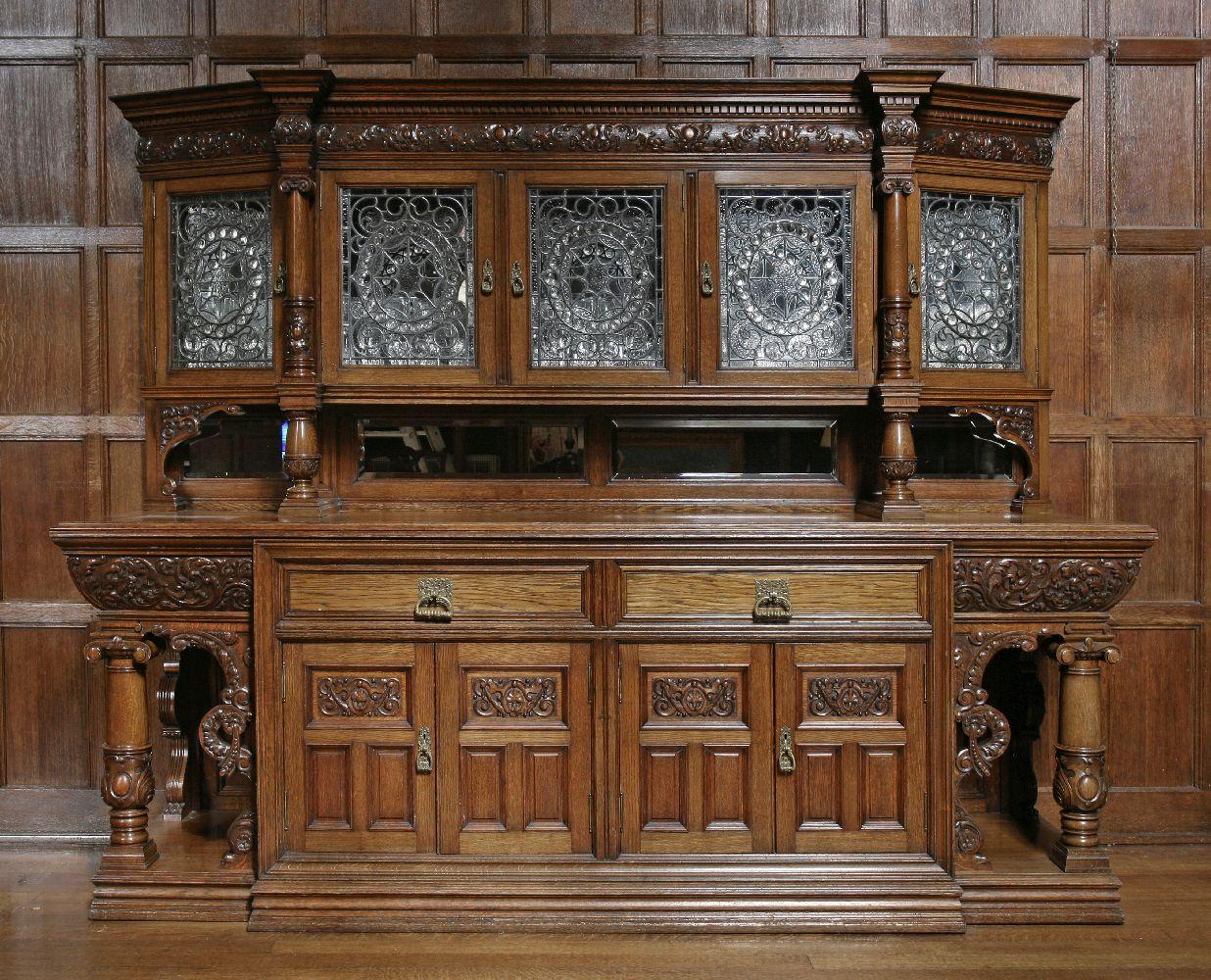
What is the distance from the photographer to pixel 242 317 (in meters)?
3.25

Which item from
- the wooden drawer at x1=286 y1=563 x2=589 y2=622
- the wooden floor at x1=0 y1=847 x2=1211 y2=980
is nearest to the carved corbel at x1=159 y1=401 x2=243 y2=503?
the wooden drawer at x1=286 y1=563 x2=589 y2=622

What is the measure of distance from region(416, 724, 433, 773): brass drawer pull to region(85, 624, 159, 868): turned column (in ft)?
2.86

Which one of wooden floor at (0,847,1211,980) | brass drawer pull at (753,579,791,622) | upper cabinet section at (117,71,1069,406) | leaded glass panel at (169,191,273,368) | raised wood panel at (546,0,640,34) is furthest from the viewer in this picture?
raised wood panel at (546,0,640,34)

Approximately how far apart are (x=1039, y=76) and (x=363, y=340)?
260 cm

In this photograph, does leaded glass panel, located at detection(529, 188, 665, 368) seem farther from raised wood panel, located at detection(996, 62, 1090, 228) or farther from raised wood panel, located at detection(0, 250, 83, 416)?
raised wood panel, located at detection(0, 250, 83, 416)

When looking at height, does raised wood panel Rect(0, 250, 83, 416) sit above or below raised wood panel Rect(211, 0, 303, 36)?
below

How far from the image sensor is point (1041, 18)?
11.7 feet

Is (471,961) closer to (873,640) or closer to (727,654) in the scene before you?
(727,654)

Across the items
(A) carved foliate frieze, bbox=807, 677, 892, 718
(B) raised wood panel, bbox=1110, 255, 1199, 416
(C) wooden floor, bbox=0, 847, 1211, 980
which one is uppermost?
(B) raised wood panel, bbox=1110, 255, 1199, 416

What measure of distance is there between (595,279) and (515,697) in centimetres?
134

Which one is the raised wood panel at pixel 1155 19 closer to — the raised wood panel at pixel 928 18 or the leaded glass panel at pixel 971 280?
the raised wood panel at pixel 928 18

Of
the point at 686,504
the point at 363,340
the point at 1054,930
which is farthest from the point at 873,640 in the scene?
the point at 363,340

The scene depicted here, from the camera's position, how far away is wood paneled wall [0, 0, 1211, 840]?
3.54m

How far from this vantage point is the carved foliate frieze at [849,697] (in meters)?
2.90
